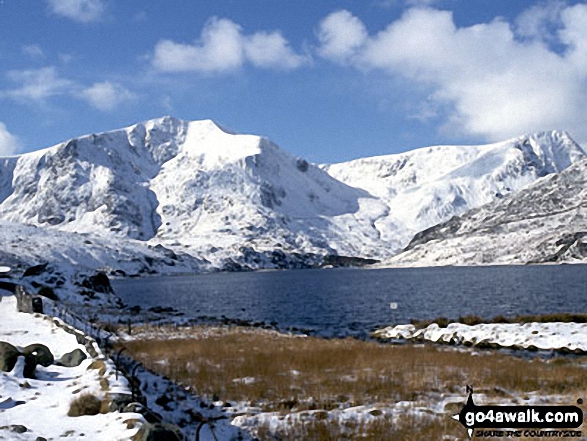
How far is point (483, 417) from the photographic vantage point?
16859mm

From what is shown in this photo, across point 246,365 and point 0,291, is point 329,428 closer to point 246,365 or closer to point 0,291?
point 246,365

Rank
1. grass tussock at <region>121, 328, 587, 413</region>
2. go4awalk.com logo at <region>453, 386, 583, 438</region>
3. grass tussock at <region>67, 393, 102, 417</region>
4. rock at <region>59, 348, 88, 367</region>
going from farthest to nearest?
rock at <region>59, 348, 88, 367</region> → grass tussock at <region>121, 328, 587, 413</region> → grass tussock at <region>67, 393, 102, 417</region> → go4awalk.com logo at <region>453, 386, 583, 438</region>

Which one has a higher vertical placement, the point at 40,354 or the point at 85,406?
the point at 40,354

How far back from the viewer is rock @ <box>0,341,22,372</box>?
2003 cm

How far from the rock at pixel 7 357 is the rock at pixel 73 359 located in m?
2.16

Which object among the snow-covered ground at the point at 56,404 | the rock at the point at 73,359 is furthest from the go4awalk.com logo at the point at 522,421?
the rock at the point at 73,359

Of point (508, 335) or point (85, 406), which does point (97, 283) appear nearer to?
point (508, 335)

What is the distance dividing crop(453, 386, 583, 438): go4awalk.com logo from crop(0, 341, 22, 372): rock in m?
15.8

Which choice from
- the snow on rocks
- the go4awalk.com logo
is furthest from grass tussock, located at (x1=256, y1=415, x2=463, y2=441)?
the snow on rocks

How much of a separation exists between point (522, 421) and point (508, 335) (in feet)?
103

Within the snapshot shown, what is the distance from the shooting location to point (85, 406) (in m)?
15.5

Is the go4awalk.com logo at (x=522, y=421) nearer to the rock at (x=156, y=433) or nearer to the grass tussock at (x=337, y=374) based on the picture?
the grass tussock at (x=337, y=374)

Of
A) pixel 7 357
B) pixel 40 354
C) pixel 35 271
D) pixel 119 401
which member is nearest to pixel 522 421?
pixel 119 401

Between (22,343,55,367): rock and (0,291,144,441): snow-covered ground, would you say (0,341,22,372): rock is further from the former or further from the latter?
(22,343,55,367): rock
